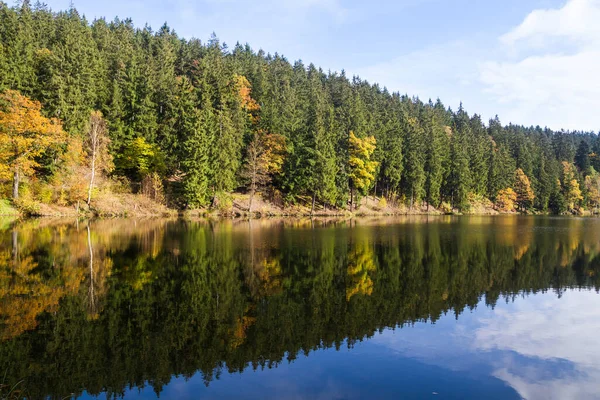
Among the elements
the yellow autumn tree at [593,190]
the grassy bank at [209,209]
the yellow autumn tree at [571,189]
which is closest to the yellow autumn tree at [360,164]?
the grassy bank at [209,209]

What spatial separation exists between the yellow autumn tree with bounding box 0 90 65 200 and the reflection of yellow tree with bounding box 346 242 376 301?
34.8 metres

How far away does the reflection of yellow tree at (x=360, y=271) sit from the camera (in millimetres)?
16703

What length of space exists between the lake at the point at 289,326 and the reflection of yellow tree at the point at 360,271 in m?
0.15

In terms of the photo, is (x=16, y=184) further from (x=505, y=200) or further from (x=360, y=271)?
(x=505, y=200)

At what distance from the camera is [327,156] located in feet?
214

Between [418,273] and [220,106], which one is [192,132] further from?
[418,273]

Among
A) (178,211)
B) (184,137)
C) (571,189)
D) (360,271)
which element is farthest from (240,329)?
(571,189)

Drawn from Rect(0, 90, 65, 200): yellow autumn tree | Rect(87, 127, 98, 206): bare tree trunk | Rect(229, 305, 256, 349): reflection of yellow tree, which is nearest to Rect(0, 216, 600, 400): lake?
Rect(229, 305, 256, 349): reflection of yellow tree

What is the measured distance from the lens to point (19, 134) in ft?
139

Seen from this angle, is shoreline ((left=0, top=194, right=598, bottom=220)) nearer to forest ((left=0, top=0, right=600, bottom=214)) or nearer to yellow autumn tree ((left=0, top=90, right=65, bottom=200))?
forest ((left=0, top=0, right=600, bottom=214))

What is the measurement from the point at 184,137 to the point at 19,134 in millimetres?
19821

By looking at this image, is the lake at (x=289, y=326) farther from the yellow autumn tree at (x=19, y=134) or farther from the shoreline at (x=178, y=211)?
the shoreline at (x=178, y=211)

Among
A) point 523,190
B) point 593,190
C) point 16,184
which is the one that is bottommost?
point 16,184

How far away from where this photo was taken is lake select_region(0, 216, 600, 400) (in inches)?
355
